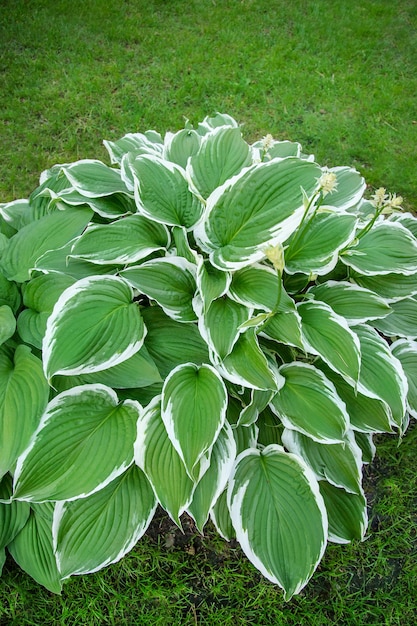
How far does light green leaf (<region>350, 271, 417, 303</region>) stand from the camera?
69.8 inches

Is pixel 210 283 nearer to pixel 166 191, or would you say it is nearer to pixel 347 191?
pixel 166 191

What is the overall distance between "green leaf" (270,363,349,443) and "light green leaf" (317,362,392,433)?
0.10m

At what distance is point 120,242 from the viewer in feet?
5.13

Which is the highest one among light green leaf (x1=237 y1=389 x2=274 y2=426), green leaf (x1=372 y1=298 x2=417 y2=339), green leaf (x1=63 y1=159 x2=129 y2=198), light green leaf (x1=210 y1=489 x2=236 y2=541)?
green leaf (x1=63 y1=159 x2=129 y2=198)

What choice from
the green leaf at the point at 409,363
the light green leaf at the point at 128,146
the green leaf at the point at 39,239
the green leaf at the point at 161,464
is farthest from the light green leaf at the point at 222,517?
the light green leaf at the point at 128,146

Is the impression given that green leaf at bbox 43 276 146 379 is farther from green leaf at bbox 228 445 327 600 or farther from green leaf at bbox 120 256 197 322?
green leaf at bbox 228 445 327 600

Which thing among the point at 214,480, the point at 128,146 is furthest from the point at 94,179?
the point at 214,480

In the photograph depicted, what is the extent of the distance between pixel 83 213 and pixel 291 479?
1.09 m

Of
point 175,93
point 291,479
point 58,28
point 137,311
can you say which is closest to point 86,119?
point 175,93

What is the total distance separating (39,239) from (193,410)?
2.58ft

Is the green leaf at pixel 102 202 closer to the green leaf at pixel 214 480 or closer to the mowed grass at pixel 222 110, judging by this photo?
the green leaf at pixel 214 480

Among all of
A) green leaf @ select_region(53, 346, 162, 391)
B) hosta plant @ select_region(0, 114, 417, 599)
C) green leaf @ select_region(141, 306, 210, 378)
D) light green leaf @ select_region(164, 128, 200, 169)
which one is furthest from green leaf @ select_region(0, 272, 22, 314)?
light green leaf @ select_region(164, 128, 200, 169)

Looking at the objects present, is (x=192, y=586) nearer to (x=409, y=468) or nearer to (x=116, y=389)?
(x=116, y=389)

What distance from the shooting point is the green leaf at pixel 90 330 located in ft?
4.30
